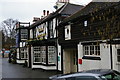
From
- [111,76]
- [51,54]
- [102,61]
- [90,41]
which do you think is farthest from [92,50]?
[51,54]

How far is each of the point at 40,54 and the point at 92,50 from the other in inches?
411

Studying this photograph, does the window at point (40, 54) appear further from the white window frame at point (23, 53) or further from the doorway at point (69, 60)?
the white window frame at point (23, 53)

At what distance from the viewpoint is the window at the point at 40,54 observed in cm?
2267

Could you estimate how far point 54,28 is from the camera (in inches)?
850

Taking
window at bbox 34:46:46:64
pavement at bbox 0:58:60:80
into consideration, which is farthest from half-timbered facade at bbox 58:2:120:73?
window at bbox 34:46:46:64

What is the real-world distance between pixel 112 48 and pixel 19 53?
80.4ft

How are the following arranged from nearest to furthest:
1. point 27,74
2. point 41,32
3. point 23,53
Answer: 1. point 27,74
2. point 41,32
3. point 23,53

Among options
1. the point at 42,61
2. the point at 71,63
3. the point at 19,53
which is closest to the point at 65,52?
the point at 71,63

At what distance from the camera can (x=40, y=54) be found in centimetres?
2331

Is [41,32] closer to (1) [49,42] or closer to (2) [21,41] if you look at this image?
(1) [49,42]

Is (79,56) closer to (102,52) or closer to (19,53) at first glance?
(102,52)

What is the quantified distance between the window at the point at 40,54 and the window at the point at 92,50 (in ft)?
28.3

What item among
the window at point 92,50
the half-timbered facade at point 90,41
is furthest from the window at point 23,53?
the window at point 92,50

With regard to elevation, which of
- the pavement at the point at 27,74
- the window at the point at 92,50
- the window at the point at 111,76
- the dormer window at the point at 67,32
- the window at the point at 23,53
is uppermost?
the dormer window at the point at 67,32
